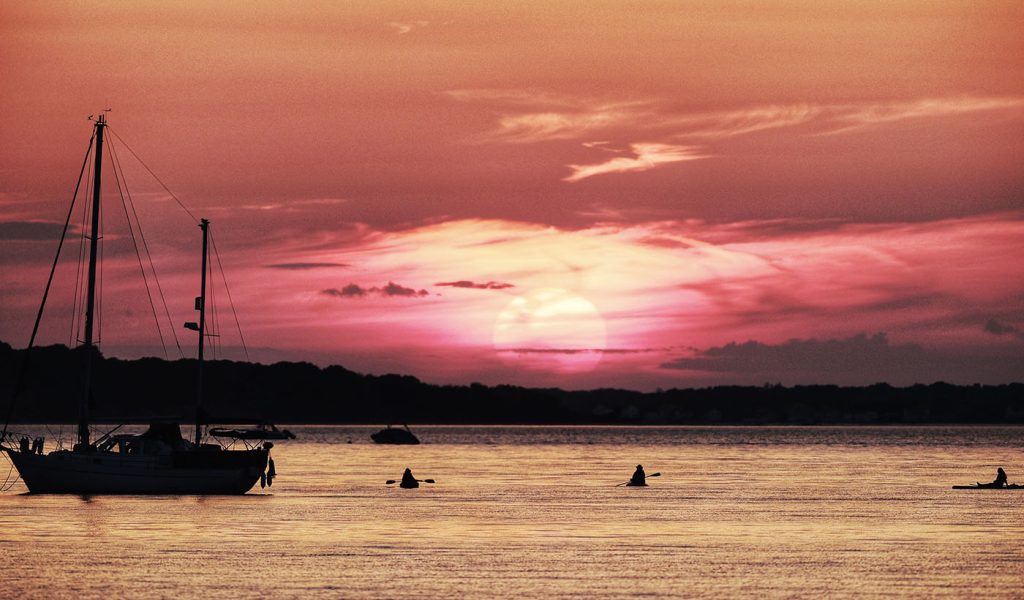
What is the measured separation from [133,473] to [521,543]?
31.4 m

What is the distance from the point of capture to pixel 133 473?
249 feet

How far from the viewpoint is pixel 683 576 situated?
137 ft

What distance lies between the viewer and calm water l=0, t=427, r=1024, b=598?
39.3 metres

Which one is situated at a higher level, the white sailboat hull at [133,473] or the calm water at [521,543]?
the white sailboat hull at [133,473]

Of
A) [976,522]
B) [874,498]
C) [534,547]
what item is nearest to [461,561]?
[534,547]

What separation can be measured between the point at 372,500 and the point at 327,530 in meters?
22.9

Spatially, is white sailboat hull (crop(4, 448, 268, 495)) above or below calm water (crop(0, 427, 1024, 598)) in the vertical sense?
above

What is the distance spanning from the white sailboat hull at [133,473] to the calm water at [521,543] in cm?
101

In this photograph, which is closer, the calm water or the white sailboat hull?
the calm water

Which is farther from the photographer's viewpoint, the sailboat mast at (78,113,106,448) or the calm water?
the sailboat mast at (78,113,106,448)

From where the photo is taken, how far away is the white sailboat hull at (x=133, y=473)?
247 feet

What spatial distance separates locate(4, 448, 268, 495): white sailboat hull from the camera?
247 feet

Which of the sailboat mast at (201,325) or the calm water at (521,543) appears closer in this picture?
the calm water at (521,543)

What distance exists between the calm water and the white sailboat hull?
101 cm
